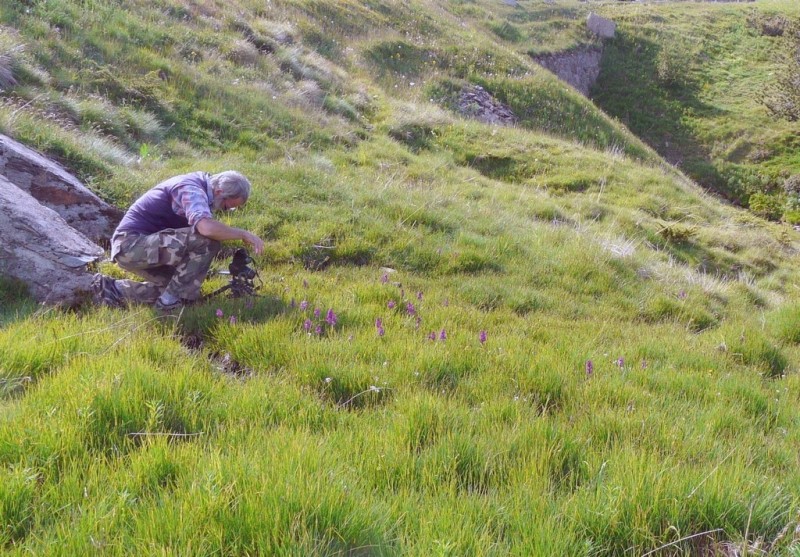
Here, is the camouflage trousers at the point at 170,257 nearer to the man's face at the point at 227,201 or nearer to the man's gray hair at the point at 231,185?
the man's face at the point at 227,201

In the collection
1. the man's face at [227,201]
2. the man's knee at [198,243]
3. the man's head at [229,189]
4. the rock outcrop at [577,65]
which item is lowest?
the man's knee at [198,243]

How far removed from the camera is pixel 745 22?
1924 inches

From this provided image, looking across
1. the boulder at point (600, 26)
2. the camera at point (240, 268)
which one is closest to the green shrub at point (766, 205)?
the boulder at point (600, 26)

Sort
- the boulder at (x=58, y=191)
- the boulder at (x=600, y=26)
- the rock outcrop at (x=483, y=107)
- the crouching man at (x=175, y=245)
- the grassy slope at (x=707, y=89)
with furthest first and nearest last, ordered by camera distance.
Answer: the boulder at (x=600, y=26), the grassy slope at (x=707, y=89), the rock outcrop at (x=483, y=107), the boulder at (x=58, y=191), the crouching man at (x=175, y=245)

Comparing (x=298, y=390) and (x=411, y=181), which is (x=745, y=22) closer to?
(x=411, y=181)

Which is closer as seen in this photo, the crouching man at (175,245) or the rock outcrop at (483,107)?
the crouching man at (175,245)

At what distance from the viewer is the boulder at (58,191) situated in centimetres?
596

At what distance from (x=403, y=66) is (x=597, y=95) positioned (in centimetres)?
2042

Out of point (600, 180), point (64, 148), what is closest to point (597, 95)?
point (600, 180)

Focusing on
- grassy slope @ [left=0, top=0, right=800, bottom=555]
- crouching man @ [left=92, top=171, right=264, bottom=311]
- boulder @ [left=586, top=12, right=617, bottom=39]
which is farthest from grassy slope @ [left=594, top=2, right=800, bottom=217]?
crouching man @ [left=92, top=171, right=264, bottom=311]

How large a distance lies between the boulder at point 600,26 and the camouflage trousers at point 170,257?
1750 inches

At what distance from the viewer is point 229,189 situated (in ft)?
17.0

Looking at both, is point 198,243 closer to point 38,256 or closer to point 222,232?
point 222,232

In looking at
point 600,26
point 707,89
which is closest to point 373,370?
point 707,89
